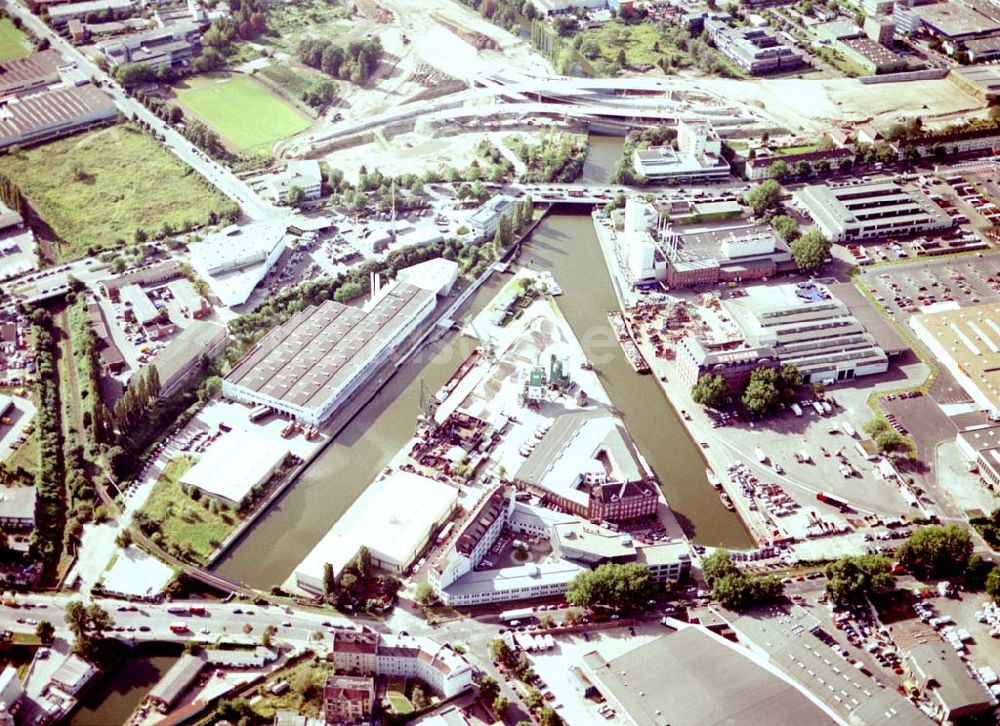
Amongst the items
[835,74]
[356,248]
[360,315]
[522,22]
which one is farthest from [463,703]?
[522,22]

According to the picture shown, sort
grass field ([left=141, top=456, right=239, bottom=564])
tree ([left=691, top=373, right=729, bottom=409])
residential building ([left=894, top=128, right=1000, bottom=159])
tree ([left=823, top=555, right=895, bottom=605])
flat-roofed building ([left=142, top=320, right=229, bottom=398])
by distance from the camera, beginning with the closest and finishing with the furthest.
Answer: tree ([left=823, top=555, right=895, bottom=605]) < grass field ([left=141, top=456, right=239, bottom=564]) < tree ([left=691, top=373, right=729, bottom=409]) < flat-roofed building ([left=142, top=320, right=229, bottom=398]) < residential building ([left=894, top=128, right=1000, bottom=159])

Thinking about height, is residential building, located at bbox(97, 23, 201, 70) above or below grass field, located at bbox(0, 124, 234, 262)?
above

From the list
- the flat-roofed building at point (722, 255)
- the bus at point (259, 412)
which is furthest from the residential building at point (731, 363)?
the bus at point (259, 412)

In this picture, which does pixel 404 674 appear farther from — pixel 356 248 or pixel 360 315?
pixel 356 248

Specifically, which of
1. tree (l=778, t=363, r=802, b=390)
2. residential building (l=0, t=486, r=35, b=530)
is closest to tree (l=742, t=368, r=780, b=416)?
tree (l=778, t=363, r=802, b=390)

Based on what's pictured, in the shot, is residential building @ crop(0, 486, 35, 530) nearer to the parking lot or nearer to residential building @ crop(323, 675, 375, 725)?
residential building @ crop(323, 675, 375, 725)

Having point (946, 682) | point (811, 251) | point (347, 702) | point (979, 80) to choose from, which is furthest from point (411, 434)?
point (979, 80)

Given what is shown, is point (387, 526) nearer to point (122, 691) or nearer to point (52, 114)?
point (122, 691)
